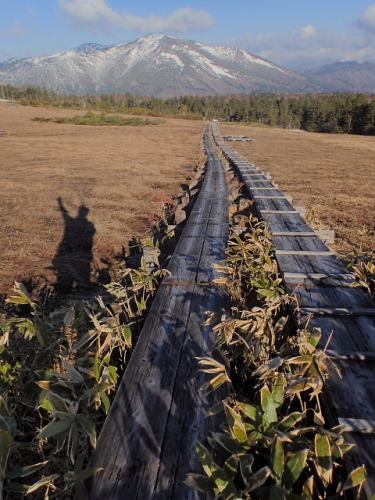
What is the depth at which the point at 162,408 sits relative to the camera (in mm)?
2104

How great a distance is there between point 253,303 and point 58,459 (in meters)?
2.53

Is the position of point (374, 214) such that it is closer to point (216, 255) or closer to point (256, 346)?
point (216, 255)

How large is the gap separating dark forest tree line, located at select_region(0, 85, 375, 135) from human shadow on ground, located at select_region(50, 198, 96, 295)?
58.4 metres

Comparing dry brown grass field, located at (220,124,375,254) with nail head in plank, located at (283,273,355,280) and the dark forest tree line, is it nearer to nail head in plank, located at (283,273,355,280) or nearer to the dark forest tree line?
nail head in plank, located at (283,273,355,280)

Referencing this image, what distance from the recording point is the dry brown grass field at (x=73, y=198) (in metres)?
6.26

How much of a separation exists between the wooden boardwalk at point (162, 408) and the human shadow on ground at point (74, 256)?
197cm

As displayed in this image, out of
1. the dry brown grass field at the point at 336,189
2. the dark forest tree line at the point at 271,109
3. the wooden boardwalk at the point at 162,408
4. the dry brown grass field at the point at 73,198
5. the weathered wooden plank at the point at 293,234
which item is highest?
the dark forest tree line at the point at 271,109

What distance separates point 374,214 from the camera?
352 inches

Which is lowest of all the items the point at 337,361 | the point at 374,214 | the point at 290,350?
the point at 374,214

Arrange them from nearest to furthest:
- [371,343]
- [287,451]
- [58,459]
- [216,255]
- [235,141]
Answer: [287,451] → [58,459] → [371,343] → [216,255] → [235,141]

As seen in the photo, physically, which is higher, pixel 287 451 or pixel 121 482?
pixel 287 451

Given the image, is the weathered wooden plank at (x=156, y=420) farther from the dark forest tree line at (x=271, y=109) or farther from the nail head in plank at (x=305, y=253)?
the dark forest tree line at (x=271, y=109)

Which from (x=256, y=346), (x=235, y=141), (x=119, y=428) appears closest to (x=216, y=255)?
(x=256, y=346)

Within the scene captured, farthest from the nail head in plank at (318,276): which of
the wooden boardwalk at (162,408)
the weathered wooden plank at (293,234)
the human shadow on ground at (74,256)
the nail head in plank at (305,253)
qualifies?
the human shadow on ground at (74,256)
